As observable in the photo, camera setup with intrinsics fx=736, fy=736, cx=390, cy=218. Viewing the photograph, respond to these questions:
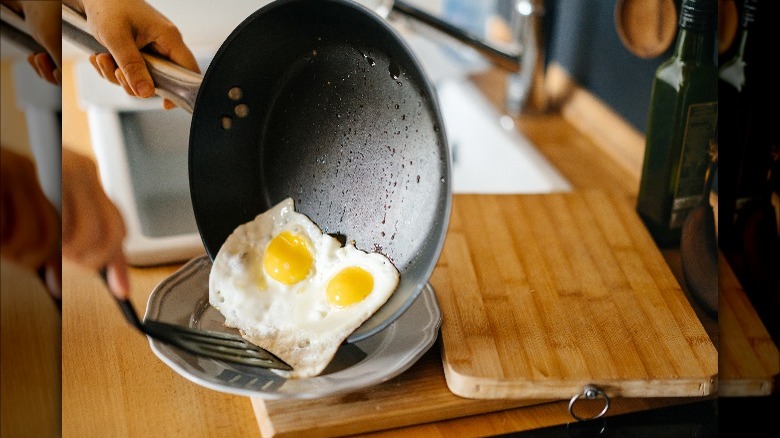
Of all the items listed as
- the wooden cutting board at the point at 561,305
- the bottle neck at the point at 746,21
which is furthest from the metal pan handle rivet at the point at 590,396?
the bottle neck at the point at 746,21

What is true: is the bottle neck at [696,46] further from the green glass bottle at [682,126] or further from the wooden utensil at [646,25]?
the wooden utensil at [646,25]

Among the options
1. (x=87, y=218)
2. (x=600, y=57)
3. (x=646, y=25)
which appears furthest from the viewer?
(x=600, y=57)

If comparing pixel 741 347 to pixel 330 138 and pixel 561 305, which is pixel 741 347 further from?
pixel 330 138

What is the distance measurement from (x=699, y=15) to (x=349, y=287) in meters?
0.49

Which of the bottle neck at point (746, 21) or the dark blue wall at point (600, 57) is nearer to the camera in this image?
the bottle neck at point (746, 21)

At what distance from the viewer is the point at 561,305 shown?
77cm

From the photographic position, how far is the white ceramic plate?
613 millimetres

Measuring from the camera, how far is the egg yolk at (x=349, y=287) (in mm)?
663

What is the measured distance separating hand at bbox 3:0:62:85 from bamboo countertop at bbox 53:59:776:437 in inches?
2.0

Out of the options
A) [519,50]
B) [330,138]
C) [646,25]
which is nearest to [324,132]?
[330,138]

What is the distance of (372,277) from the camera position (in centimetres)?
67

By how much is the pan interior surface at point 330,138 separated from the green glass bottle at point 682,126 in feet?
1.27

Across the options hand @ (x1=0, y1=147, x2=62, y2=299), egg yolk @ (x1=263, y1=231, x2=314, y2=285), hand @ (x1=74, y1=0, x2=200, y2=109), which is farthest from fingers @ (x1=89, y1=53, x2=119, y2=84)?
egg yolk @ (x1=263, y1=231, x2=314, y2=285)

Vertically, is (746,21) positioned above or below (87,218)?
above
